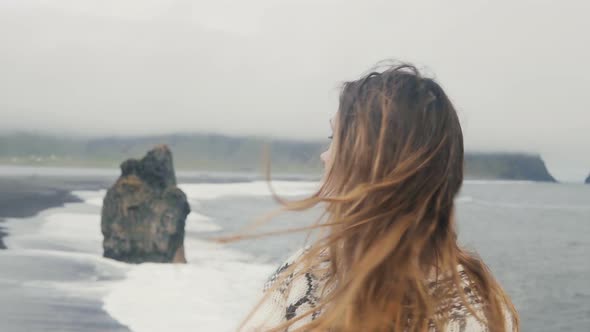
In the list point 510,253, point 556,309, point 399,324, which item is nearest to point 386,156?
point 399,324

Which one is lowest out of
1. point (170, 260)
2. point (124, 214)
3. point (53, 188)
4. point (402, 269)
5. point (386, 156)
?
point (53, 188)

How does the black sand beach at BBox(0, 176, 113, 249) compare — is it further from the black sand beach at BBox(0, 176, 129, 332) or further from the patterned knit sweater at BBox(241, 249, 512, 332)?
the patterned knit sweater at BBox(241, 249, 512, 332)

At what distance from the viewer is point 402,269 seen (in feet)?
4.31

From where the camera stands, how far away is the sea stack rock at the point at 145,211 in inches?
620

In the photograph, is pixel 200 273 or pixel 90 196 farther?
pixel 90 196

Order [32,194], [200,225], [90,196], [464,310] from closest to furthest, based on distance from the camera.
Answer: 1. [464,310]
2. [200,225]
3. [32,194]
4. [90,196]

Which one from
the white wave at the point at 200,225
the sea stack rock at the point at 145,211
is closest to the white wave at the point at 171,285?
the sea stack rock at the point at 145,211

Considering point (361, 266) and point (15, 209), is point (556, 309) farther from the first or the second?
point (15, 209)

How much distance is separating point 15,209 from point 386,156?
33.0 metres

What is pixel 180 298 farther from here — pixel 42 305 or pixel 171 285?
pixel 42 305

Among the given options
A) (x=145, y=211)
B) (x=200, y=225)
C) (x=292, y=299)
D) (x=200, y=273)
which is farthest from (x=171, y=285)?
(x=200, y=225)

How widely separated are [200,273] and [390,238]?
1893 centimetres

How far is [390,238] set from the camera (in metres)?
1.30

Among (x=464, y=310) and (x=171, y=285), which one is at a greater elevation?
(x=464, y=310)
